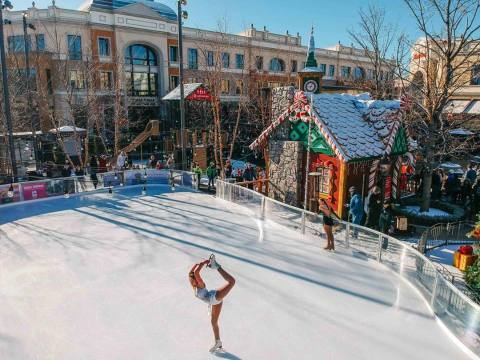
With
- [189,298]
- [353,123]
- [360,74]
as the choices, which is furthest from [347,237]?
[360,74]

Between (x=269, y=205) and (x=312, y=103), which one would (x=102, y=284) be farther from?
(x=312, y=103)

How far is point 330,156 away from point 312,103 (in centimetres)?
211

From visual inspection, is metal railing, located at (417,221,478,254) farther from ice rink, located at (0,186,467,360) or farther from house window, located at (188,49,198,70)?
house window, located at (188,49,198,70)

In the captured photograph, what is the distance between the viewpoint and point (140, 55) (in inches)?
1385

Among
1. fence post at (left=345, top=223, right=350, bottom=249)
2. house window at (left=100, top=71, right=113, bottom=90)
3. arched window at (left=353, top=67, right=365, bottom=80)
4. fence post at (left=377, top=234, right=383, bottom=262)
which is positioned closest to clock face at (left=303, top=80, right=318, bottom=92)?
fence post at (left=345, top=223, right=350, bottom=249)

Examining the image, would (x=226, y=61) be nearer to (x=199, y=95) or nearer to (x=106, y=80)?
(x=106, y=80)

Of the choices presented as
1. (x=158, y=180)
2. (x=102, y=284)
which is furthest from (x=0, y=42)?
(x=102, y=284)

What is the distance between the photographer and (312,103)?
43.9 feet

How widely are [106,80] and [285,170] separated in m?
23.3

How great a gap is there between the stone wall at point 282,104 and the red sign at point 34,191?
392 inches

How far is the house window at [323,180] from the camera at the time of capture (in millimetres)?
13867

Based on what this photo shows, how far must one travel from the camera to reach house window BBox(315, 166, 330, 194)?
546 inches

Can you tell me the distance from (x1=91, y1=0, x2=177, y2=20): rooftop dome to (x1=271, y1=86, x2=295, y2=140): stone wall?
80.5 feet

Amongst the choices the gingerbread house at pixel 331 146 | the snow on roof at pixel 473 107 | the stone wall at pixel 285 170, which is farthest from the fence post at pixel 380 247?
the snow on roof at pixel 473 107
